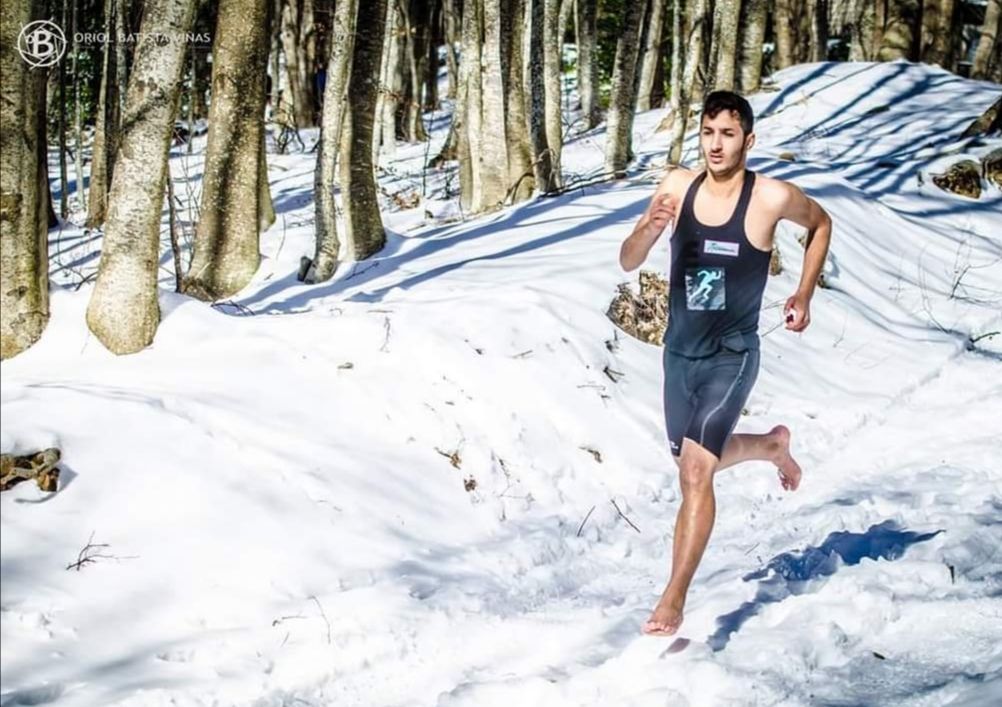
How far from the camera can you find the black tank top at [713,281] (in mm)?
4625

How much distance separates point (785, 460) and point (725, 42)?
10.3 meters

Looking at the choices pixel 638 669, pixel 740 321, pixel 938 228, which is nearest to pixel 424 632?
pixel 638 669

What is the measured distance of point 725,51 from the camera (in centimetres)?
1471

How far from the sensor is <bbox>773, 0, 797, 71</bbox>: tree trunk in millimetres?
26219

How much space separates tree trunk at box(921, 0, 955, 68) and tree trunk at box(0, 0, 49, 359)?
23.6 metres

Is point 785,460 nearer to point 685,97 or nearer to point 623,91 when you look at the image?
point 623,91

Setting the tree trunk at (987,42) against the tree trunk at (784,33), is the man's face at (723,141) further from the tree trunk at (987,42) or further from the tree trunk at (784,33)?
the tree trunk at (784,33)

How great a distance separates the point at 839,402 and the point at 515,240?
336 centimetres

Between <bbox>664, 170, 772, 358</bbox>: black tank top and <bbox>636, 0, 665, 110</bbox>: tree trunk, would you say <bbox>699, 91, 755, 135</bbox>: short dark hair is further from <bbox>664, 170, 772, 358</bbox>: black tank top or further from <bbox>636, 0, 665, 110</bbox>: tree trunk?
<bbox>636, 0, 665, 110</bbox>: tree trunk

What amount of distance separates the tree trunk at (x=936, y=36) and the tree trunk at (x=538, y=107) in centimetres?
1501

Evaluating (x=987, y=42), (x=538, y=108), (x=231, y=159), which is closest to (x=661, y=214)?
(x=231, y=159)

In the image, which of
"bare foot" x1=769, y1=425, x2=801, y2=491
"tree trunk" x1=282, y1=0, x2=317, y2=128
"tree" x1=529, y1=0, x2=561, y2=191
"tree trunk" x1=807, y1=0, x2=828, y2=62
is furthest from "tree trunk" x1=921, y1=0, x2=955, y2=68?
"bare foot" x1=769, y1=425, x2=801, y2=491

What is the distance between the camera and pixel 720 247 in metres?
4.62

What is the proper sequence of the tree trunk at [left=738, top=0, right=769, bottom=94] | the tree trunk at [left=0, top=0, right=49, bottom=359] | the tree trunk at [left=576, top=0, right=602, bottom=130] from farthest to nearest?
the tree trunk at [left=576, top=0, right=602, bottom=130]
the tree trunk at [left=738, top=0, right=769, bottom=94]
the tree trunk at [left=0, top=0, right=49, bottom=359]
